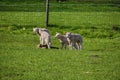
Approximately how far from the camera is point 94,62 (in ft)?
41.0

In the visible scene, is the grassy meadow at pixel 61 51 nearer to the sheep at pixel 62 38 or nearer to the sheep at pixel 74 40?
the sheep at pixel 74 40

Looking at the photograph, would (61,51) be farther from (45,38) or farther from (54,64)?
(54,64)

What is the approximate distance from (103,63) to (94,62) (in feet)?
0.84

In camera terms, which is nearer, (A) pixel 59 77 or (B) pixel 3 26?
(A) pixel 59 77

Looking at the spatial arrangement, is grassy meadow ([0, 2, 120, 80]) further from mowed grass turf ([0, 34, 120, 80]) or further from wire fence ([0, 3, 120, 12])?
wire fence ([0, 3, 120, 12])

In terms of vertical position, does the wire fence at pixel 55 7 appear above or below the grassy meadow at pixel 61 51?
below

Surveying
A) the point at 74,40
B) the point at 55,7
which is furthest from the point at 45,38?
the point at 55,7

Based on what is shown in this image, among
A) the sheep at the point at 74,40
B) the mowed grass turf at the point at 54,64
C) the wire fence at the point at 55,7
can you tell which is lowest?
the wire fence at the point at 55,7

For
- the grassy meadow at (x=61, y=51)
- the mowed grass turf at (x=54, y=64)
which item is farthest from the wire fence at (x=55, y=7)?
the mowed grass turf at (x=54, y=64)

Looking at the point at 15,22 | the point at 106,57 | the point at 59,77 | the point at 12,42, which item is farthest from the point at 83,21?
the point at 59,77

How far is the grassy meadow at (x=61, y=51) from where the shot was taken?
34.7ft

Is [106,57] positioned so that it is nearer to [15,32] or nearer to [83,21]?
[15,32]

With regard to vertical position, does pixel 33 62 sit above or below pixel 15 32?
above

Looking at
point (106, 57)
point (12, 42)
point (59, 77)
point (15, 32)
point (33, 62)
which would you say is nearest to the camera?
point (59, 77)
